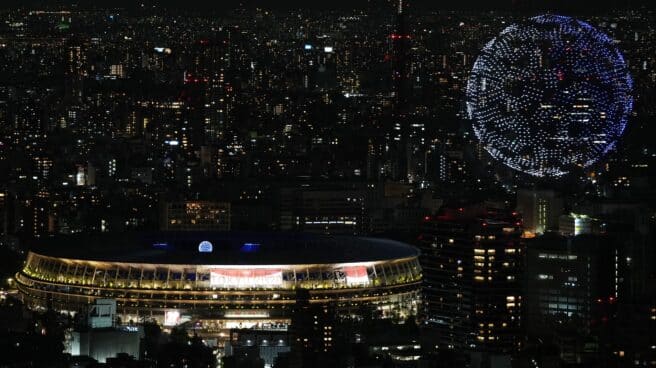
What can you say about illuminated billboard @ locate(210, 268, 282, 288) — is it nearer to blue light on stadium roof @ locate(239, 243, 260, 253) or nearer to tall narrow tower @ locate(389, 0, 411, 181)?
blue light on stadium roof @ locate(239, 243, 260, 253)

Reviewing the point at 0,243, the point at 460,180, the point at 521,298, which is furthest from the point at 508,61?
the point at 460,180

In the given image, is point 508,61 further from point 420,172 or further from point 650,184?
point 420,172

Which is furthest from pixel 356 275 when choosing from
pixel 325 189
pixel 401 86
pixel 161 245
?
pixel 401 86

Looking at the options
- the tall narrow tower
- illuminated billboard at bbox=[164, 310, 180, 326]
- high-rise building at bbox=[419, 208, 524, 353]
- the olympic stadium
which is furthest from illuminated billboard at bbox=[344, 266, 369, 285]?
the tall narrow tower

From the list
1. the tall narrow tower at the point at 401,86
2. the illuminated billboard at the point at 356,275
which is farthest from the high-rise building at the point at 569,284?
the tall narrow tower at the point at 401,86

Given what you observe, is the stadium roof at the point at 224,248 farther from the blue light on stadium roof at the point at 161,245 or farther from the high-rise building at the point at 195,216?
the high-rise building at the point at 195,216

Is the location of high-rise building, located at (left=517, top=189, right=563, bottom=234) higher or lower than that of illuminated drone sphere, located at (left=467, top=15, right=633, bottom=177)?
lower
